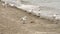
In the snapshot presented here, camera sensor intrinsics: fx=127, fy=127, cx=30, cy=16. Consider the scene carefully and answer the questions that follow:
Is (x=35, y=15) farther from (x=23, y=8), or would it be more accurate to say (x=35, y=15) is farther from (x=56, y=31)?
(x=56, y=31)

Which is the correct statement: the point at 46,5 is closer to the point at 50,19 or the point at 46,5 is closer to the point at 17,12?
the point at 50,19

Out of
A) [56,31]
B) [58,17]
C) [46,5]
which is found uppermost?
[46,5]

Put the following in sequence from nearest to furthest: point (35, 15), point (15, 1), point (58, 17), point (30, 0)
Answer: point (58, 17) < point (35, 15) < point (30, 0) < point (15, 1)

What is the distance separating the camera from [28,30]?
1.47m

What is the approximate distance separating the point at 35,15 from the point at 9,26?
0.41 m

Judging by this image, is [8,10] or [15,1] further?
[15,1]

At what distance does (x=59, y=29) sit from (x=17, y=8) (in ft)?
2.60

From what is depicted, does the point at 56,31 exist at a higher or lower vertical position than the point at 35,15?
lower

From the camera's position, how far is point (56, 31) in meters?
A: 1.45

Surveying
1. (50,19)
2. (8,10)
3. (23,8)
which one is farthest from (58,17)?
(8,10)

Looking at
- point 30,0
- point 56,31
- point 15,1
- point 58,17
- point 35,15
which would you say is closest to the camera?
point 56,31

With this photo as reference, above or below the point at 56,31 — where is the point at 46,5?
above

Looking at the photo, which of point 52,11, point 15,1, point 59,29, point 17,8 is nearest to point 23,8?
point 17,8

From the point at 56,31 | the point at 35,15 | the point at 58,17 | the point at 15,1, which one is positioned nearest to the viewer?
the point at 56,31
